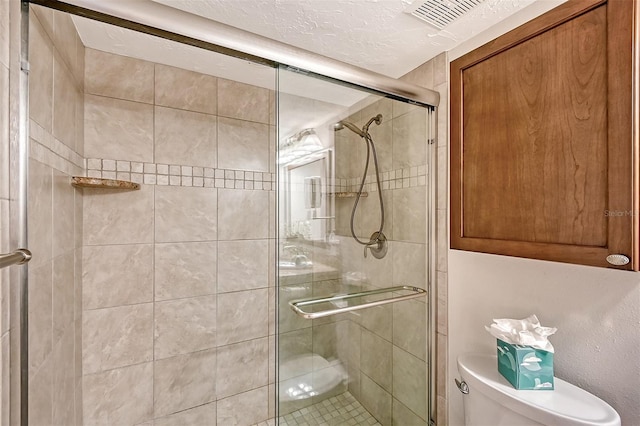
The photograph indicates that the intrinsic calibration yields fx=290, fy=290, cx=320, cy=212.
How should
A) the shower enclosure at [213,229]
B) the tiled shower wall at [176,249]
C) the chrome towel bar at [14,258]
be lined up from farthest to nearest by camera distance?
the tiled shower wall at [176,249], the shower enclosure at [213,229], the chrome towel bar at [14,258]

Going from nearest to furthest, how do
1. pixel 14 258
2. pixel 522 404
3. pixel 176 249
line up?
pixel 14 258 → pixel 522 404 → pixel 176 249

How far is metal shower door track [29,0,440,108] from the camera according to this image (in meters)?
0.80

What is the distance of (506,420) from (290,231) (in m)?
0.96

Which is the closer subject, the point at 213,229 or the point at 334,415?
the point at 334,415

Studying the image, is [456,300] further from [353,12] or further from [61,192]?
[61,192]

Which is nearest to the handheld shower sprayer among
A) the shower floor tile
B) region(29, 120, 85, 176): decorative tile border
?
the shower floor tile

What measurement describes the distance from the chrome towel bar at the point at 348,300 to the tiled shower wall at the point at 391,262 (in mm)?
33

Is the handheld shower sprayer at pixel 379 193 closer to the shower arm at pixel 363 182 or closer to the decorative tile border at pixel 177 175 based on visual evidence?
the shower arm at pixel 363 182

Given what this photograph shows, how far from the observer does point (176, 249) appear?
1638 mm

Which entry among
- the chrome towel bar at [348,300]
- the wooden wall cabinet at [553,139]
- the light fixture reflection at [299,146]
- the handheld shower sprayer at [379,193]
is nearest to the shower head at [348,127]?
the handheld shower sprayer at [379,193]

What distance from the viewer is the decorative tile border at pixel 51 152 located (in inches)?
35.0

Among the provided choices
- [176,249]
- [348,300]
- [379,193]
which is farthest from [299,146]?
[176,249]

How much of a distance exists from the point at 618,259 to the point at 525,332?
375 millimetres

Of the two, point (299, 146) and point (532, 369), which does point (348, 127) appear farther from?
point (532, 369)
